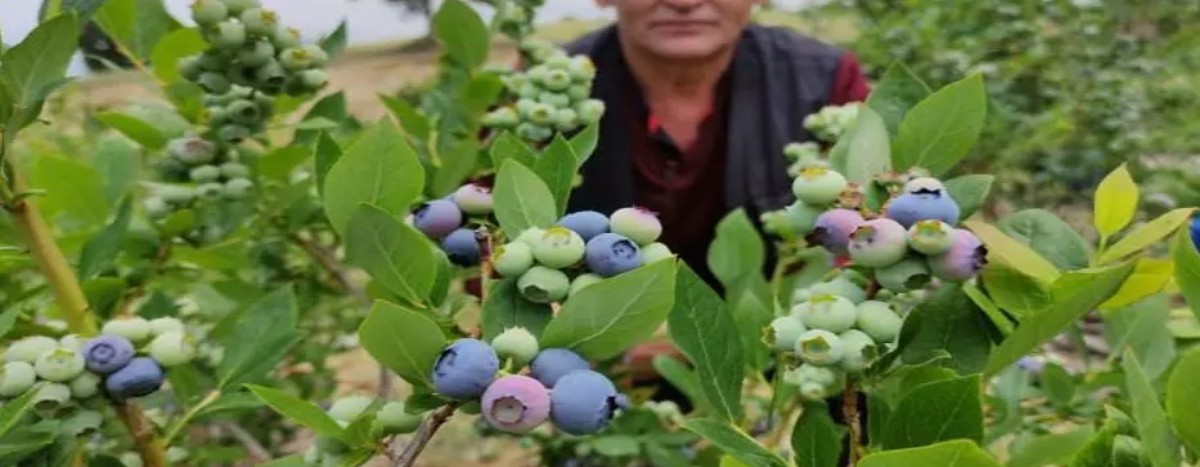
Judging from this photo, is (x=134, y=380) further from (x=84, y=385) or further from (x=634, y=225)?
(x=634, y=225)

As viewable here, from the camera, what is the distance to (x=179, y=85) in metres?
1.33

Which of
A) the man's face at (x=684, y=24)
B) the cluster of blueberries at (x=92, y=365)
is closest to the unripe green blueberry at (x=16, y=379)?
the cluster of blueberries at (x=92, y=365)

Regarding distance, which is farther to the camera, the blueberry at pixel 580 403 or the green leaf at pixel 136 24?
the green leaf at pixel 136 24

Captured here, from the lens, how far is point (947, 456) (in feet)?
1.60

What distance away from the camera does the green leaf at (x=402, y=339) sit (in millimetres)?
555

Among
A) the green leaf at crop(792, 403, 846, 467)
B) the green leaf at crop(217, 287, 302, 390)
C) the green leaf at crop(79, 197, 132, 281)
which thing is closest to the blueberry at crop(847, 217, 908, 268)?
the green leaf at crop(792, 403, 846, 467)

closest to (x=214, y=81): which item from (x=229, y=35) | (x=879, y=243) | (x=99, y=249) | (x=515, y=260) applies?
(x=229, y=35)

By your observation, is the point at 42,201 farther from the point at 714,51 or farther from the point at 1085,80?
the point at 1085,80

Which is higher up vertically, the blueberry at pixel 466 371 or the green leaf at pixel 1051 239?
the blueberry at pixel 466 371

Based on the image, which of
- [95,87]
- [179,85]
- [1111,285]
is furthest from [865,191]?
[95,87]

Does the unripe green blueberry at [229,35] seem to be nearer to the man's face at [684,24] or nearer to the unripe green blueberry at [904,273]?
the unripe green blueberry at [904,273]

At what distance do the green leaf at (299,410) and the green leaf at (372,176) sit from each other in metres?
0.09

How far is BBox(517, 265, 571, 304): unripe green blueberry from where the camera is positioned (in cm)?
59

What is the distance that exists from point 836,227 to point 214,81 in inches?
26.3
